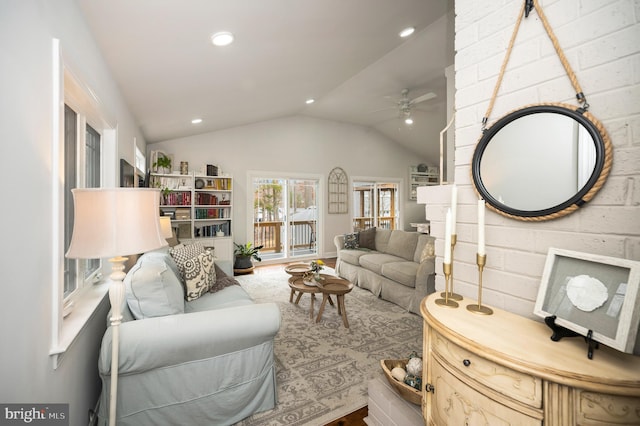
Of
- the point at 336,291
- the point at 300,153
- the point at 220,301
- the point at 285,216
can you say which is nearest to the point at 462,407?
the point at 220,301

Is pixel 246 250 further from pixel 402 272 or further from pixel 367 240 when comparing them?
pixel 402 272

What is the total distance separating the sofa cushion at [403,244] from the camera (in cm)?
448

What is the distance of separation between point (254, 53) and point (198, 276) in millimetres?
2141

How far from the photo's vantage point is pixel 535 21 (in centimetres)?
101

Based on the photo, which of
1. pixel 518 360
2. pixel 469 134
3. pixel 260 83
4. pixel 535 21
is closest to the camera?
pixel 518 360

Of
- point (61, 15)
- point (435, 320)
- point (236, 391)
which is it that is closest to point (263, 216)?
point (236, 391)

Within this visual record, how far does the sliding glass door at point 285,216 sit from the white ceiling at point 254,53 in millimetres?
1761

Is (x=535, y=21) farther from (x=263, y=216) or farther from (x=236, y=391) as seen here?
(x=263, y=216)

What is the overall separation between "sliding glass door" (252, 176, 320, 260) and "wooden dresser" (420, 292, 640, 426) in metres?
5.66

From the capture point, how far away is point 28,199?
3.29 ft

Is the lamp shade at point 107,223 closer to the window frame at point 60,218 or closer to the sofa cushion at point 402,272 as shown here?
the window frame at point 60,218

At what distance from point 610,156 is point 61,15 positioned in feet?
7.24

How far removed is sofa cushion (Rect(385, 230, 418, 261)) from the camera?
448 centimetres

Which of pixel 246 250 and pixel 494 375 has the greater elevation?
pixel 494 375
